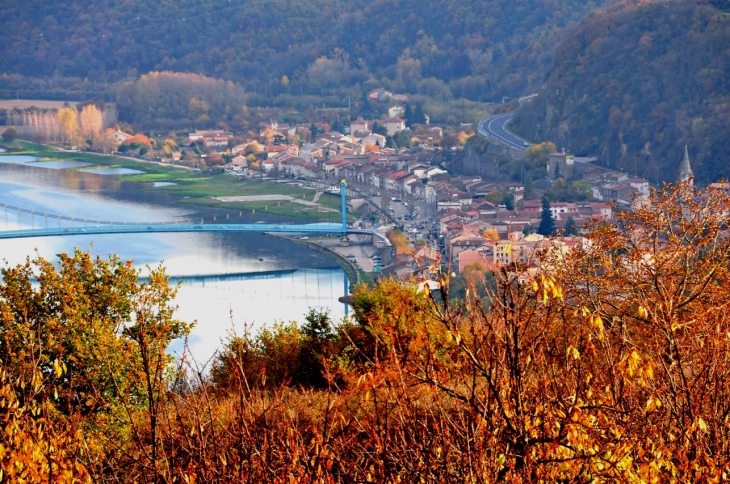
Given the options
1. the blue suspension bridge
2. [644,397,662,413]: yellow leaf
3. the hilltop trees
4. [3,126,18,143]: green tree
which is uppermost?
[644,397,662,413]: yellow leaf

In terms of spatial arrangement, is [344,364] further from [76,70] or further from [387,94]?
[76,70]

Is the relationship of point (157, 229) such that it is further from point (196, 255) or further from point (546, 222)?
point (546, 222)

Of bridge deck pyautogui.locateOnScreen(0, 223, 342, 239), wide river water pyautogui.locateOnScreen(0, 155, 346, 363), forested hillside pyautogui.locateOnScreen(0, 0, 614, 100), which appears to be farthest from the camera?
forested hillside pyautogui.locateOnScreen(0, 0, 614, 100)

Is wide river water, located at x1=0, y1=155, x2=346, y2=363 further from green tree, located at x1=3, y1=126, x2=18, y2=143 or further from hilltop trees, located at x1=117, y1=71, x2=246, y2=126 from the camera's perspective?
hilltop trees, located at x1=117, y1=71, x2=246, y2=126

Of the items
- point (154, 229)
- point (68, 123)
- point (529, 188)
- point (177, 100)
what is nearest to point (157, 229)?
point (154, 229)

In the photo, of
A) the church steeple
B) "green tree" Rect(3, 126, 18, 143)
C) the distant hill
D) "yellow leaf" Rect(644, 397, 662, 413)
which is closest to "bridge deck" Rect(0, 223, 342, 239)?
the church steeple

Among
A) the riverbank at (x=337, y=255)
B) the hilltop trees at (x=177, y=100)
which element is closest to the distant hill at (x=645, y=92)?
the riverbank at (x=337, y=255)
